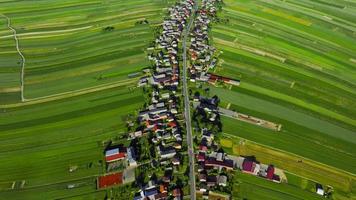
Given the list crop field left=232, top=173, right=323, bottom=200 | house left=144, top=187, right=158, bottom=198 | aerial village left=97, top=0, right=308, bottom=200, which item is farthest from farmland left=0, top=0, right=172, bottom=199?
crop field left=232, top=173, right=323, bottom=200

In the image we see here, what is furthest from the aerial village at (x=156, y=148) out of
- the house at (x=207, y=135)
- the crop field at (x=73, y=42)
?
the crop field at (x=73, y=42)

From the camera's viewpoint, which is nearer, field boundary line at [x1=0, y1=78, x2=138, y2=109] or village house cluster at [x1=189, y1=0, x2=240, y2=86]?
field boundary line at [x1=0, y1=78, x2=138, y2=109]

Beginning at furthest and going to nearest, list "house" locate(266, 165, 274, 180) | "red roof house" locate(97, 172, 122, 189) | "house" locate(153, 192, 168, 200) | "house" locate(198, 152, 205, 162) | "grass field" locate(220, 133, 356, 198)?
"house" locate(198, 152, 205, 162)
"grass field" locate(220, 133, 356, 198)
"house" locate(266, 165, 274, 180)
"red roof house" locate(97, 172, 122, 189)
"house" locate(153, 192, 168, 200)

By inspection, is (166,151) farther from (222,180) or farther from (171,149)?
(222,180)

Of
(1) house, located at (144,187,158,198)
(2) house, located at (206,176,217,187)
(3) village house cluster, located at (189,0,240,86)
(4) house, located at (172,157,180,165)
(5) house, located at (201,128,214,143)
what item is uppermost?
(3) village house cluster, located at (189,0,240,86)

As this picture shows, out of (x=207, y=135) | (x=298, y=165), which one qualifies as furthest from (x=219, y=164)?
(x=298, y=165)

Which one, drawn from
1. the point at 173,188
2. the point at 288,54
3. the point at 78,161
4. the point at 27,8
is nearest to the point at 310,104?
the point at 288,54

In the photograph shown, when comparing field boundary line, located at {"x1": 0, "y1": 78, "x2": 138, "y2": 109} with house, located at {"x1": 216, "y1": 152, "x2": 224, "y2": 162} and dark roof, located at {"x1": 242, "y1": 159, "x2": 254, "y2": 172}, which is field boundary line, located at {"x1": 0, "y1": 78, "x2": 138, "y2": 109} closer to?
house, located at {"x1": 216, "y1": 152, "x2": 224, "y2": 162}

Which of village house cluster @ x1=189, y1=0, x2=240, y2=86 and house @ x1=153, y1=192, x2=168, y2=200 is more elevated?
village house cluster @ x1=189, y1=0, x2=240, y2=86
